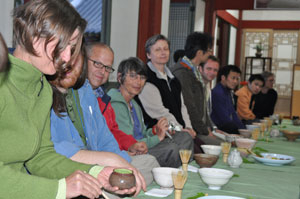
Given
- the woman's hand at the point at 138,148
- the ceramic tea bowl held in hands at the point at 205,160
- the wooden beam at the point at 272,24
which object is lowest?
the woman's hand at the point at 138,148

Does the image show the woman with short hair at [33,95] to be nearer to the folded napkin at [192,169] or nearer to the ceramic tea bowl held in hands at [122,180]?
the ceramic tea bowl held in hands at [122,180]

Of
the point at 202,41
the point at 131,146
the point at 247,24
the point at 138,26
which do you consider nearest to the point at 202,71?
the point at 202,41

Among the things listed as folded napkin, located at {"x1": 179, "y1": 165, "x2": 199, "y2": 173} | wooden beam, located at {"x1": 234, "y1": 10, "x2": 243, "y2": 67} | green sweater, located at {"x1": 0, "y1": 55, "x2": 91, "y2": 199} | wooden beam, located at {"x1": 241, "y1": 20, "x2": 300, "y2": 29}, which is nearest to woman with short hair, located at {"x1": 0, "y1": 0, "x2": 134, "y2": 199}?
green sweater, located at {"x1": 0, "y1": 55, "x2": 91, "y2": 199}

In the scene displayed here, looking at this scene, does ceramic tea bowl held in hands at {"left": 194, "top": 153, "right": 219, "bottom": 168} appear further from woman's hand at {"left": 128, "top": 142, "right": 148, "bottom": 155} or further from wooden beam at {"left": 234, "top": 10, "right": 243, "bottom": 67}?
wooden beam at {"left": 234, "top": 10, "right": 243, "bottom": 67}

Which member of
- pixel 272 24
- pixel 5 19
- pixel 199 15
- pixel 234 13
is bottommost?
pixel 5 19

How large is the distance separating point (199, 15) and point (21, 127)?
22.3 feet

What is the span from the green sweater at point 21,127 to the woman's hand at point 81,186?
0.14ft

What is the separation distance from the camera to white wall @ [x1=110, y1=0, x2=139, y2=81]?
4.55m

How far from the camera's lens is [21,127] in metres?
1.09

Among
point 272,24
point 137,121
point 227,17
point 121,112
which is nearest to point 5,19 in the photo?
point 121,112

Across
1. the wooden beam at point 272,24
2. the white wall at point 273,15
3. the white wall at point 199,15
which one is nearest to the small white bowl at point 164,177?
the white wall at point 199,15

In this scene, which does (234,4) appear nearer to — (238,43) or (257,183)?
(238,43)

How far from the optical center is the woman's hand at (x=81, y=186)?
1.13 metres

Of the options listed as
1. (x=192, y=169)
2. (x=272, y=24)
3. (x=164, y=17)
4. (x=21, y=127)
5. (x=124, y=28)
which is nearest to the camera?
(x=21, y=127)
